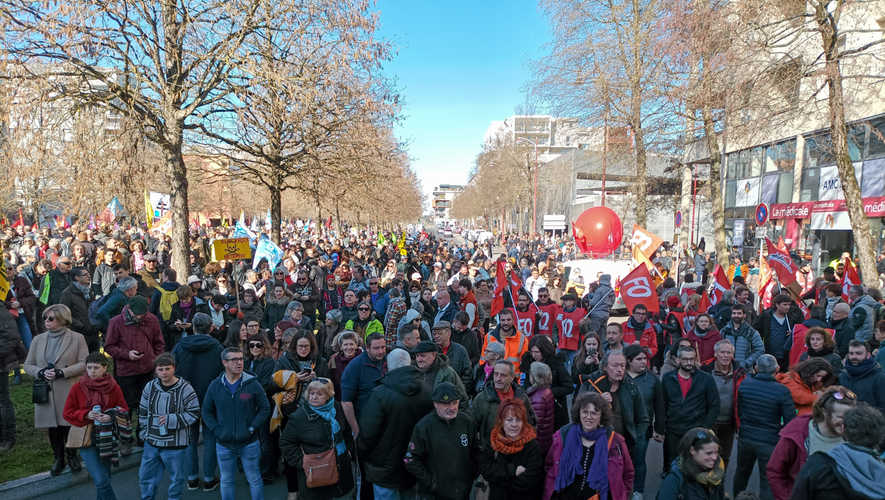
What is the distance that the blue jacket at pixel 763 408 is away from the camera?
456cm

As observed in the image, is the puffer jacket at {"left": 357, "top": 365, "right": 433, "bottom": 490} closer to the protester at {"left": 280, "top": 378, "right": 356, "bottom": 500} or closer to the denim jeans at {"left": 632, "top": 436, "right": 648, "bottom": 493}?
the protester at {"left": 280, "top": 378, "right": 356, "bottom": 500}

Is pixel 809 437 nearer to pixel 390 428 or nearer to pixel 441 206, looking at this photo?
pixel 390 428

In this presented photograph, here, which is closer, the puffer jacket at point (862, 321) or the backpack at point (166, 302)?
the puffer jacket at point (862, 321)

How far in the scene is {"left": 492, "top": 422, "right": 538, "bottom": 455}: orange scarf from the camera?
3.89m

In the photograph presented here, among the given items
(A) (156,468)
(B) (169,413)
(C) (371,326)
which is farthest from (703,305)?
(A) (156,468)

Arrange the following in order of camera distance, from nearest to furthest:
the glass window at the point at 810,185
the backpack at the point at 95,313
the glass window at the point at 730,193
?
the backpack at the point at 95,313 < the glass window at the point at 810,185 < the glass window at the point at 730,193

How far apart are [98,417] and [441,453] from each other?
3.04 metres

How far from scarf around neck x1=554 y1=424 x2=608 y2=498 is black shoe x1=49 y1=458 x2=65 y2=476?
4880 millimetres

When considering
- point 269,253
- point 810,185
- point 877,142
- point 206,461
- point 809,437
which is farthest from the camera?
point 810,185

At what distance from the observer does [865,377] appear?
496cm

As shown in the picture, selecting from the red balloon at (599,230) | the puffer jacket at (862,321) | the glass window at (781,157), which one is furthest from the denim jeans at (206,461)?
the glass window at (781,157)

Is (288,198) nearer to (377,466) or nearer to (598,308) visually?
(598,308)

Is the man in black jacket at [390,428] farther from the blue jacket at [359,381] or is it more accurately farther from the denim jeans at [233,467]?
the denim jeans at [233,467]

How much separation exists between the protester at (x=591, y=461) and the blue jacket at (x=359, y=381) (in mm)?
1832
